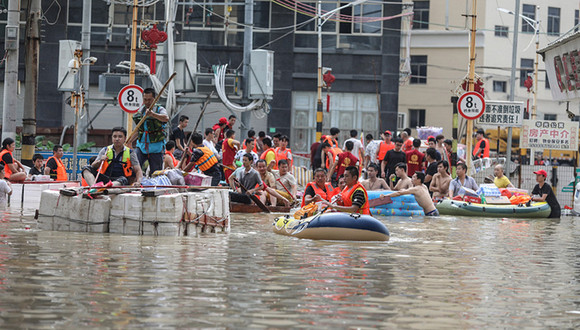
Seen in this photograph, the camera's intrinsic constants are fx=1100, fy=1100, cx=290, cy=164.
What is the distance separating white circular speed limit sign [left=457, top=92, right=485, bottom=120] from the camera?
94.4 ft

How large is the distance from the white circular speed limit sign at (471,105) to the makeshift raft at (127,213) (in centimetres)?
1307

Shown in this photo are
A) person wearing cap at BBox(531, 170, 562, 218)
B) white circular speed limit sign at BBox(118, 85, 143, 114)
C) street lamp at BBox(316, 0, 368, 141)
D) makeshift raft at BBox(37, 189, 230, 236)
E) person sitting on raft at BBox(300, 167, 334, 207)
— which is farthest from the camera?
street lamp at BBox(316, 0, 368, 141)

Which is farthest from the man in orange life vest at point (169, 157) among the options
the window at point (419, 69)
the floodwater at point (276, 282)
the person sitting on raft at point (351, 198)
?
the window at point (419, 69)

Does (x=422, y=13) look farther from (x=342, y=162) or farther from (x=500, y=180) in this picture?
(x=342, y=162)

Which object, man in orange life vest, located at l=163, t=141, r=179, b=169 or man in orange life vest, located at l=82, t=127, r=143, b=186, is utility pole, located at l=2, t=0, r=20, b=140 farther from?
man in orange life vest, located at l=82, t=127, r=143, b=186

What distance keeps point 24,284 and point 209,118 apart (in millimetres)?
35754

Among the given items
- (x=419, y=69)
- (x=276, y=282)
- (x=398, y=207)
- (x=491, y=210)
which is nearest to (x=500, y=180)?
(x=491, y=210)

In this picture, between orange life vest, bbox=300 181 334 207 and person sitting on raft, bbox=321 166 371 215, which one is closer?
person sitting on raft, bbox=321 166 371 215

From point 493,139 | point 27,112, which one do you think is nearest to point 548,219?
point 27,112

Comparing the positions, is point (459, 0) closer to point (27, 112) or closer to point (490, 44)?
point (490, 44)

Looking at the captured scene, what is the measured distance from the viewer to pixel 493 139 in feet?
201

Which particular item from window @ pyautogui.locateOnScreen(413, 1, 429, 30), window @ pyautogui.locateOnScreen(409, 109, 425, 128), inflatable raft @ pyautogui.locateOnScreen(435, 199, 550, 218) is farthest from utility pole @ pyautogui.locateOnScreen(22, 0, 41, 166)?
window @ pyautogui.locateOnScreen(413, 1, 429, 30)

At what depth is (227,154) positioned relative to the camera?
2661 cm

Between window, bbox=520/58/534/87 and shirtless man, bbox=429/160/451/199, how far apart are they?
1526 inches
